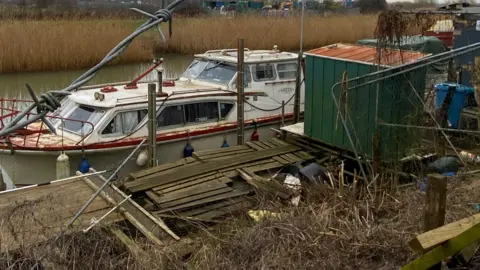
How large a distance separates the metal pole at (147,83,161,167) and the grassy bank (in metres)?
10.3

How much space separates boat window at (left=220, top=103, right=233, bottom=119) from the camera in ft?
33.1

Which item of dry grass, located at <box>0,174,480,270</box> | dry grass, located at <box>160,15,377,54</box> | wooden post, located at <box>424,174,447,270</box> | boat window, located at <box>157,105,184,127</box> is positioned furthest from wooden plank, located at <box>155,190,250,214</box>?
dry grass, located at <box>160,15,377,54</box>

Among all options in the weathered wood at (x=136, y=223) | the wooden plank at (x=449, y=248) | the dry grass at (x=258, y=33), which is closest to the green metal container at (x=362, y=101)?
the weathered wood at (x=136, y=223)

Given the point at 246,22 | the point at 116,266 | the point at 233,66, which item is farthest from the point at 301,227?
the point at 246,22

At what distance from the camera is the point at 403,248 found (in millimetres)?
4168

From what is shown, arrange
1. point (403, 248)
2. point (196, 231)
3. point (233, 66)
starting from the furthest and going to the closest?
point (233, 66) < point (196, 231) < point (403, 248)

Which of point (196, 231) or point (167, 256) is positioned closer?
point (167, 256)

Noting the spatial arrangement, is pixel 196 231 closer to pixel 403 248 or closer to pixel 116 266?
pixel 116 266

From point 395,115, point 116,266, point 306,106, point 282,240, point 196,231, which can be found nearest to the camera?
point 282,240

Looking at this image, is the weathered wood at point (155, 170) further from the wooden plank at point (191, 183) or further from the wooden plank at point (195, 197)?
the wooden plank at point (195, 197)

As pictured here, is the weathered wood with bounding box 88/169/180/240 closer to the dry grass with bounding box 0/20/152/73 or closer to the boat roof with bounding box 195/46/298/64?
the boat roof with bounding box 195/46/298/64

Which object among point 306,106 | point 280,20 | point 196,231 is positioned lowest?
point 196,231

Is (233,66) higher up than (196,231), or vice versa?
(233,66)

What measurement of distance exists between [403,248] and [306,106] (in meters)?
4.94
